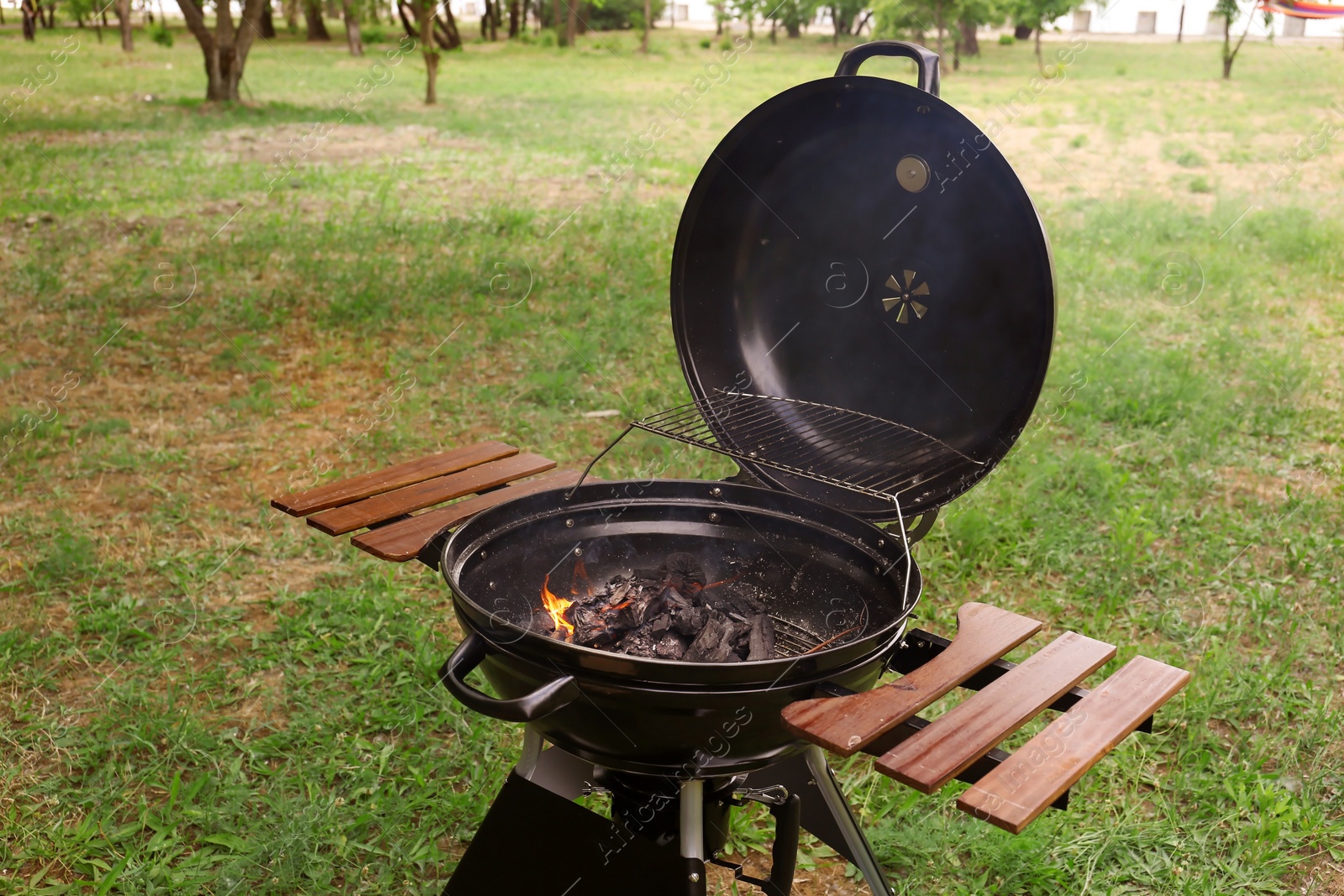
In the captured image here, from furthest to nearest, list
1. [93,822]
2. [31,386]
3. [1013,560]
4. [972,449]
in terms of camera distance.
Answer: [31,386] → [1013,560] → [93,822] → [972,449]

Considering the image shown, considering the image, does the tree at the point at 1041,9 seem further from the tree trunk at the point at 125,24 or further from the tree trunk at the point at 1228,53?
the tree trunk at the point at 125,24

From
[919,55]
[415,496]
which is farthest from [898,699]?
[415,496]

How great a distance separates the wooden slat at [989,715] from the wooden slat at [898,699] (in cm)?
4

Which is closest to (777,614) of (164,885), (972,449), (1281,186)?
(972,449)

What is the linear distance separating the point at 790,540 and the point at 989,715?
2.39 ft

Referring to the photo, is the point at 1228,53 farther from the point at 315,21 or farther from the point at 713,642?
the point at 315,21

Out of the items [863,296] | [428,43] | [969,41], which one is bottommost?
[863,296]

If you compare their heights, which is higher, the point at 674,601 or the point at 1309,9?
the point at 1309,9

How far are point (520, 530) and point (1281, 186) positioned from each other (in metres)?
12.0

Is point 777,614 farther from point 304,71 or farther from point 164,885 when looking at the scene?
point 304,71

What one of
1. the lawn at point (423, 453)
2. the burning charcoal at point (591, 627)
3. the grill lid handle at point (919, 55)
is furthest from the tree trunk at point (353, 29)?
the burning charcoal at point (591, 627)

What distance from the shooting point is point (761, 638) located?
2.18m

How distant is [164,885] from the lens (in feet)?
8.79

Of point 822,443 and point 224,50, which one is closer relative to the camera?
point 822,443
